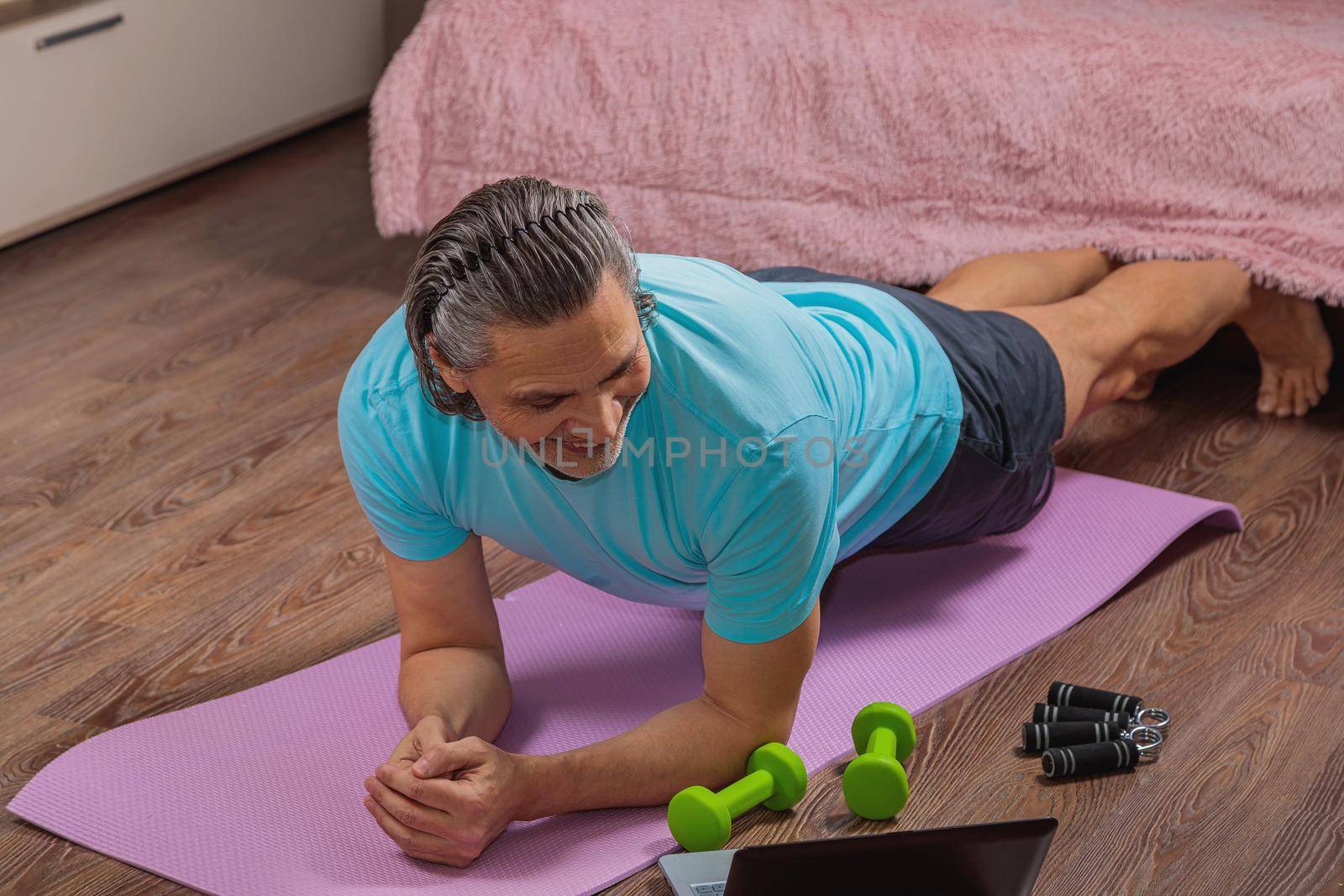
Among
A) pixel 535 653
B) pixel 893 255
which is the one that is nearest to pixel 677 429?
pixel 535 653

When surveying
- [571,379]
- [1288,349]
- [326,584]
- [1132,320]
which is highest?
[571,379]

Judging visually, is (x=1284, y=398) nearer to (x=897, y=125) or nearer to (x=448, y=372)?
(x=897, y=125)

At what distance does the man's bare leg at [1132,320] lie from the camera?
1.61 meters

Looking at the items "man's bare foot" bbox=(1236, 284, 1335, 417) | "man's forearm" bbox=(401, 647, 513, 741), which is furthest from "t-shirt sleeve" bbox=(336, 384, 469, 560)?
"man's bare foot" bbox=(1236, 284, 1335, 417)

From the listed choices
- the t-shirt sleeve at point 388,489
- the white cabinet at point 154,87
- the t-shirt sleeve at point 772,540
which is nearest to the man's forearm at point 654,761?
the t-shirt sleeve at point 772,540

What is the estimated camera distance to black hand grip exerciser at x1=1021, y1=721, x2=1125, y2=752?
4.22 feet

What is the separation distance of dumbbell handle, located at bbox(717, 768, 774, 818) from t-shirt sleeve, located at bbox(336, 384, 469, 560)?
32cm

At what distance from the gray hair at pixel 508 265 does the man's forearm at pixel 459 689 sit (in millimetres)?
374

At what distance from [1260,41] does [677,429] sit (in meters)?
1.45

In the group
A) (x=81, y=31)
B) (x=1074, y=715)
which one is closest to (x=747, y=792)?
(x=1074, y=715)

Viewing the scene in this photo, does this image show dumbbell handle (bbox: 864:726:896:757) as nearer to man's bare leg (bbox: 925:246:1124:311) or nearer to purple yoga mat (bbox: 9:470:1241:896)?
purple yoga mat (bbox: 9:470:1241:896)

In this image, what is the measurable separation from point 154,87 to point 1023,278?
192 cm

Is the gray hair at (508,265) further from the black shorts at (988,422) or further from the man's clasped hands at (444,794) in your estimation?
the black shorts at (988,422)

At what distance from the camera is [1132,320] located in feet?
5.61
